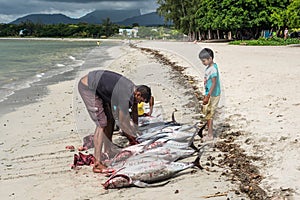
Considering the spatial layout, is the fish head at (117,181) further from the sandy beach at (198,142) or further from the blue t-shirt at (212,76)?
the blue t-shirt at (212,76)

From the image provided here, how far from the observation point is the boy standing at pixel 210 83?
6664mm

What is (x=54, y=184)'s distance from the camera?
551 centimetres

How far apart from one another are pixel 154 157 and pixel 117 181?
2.41 ft

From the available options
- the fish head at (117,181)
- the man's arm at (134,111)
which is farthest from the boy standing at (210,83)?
the fish head at (117,181)

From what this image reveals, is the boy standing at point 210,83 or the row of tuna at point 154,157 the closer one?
the row of tuna at point 154,157

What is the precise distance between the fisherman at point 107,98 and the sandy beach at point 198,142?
66cm

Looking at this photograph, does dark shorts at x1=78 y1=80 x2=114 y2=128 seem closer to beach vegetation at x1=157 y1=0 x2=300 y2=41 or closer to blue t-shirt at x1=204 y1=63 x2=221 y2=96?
blue t-shirt at x1=204 y1=63 x2=221 y2=96

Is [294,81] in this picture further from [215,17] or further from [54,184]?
[215,17]

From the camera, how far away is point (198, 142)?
6918 mm

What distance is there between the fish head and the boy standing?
237 centimetres

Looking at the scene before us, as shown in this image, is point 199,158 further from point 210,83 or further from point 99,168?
point 210,83

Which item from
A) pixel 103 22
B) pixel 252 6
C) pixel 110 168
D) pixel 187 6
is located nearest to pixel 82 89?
pixel 110 168

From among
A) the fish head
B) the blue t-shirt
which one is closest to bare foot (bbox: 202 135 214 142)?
the blue t-shirt

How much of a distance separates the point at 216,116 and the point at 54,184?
4.45 m
